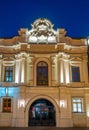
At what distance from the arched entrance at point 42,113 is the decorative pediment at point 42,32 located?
747cm

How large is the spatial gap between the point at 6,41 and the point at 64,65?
802cm

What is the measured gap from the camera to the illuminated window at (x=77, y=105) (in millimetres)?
26878

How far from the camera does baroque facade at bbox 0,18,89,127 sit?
85.6ft

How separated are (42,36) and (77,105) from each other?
9492 millimetres

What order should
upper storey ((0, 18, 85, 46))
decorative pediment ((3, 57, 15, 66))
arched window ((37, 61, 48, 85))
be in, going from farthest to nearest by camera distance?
upper storey ((0, 18, 85, 46)) < decorative pediment ((3, 57, 15, 66)) < arched window ((37, 61, 48, 85))

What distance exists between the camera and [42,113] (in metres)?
27.1

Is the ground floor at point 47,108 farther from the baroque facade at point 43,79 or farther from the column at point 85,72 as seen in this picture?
the column at point 85,72

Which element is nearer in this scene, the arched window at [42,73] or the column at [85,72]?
the arched window at [42,73]

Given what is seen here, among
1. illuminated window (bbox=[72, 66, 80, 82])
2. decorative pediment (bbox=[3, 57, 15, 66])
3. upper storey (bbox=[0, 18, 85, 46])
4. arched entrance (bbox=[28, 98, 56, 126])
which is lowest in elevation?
arched entrance (bbox=[28, 98, 56, 126])

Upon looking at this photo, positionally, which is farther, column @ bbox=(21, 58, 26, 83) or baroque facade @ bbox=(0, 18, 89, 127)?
column @ bbox=(21, 58, 26, 83)

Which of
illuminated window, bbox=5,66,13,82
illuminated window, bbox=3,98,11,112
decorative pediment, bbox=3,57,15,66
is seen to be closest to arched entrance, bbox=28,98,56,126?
illuminated window, bbox=3,98,11,112

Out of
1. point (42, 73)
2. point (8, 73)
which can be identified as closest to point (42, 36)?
point (42, 73)

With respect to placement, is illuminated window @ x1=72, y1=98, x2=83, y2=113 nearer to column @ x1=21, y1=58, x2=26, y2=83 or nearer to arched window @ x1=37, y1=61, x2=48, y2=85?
arched window @ x1=37, y1=61, x2=48, y2=85

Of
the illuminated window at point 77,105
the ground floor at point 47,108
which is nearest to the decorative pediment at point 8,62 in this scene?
the ground floor at point 47,108
